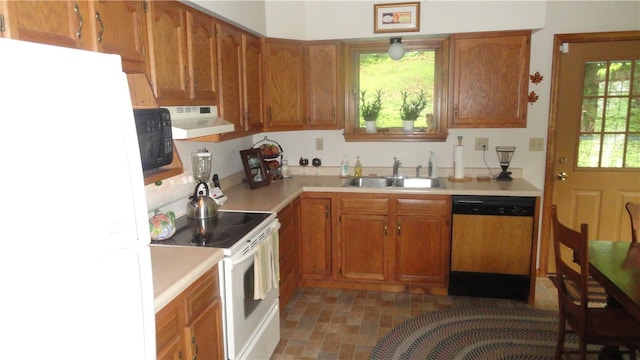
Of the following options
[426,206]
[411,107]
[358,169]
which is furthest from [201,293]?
[411,107]

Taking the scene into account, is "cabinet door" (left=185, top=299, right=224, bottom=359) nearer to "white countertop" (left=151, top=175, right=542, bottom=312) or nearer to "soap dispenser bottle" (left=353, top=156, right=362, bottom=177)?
"white countertop" (left=151, top=175, right=542, bottom=312)

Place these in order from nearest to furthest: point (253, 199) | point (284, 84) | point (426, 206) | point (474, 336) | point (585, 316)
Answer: point (585, 316)
point (474, 336)
point (253, 199)
point (426, 206)
point (284, 84)

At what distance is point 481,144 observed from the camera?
3.81m

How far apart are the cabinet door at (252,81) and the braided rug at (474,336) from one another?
1.85 meters

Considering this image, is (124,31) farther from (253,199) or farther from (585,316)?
(585,316)

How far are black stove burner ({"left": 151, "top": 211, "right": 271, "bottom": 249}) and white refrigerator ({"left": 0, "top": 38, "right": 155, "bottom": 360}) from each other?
1.08 m

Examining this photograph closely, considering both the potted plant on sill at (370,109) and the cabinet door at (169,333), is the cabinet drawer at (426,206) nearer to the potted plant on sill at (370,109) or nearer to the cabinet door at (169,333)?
the potted plant on sill at (370,109)

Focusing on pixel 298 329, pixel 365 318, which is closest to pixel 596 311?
pixel 365 318

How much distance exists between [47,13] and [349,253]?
273cm

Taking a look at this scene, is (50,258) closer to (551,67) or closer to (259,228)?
(259,228)

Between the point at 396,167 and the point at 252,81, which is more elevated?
the point at 252,81

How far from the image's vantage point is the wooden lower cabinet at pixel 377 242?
135 inches

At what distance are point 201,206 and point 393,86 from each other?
2195 mm

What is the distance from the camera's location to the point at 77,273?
85cm
